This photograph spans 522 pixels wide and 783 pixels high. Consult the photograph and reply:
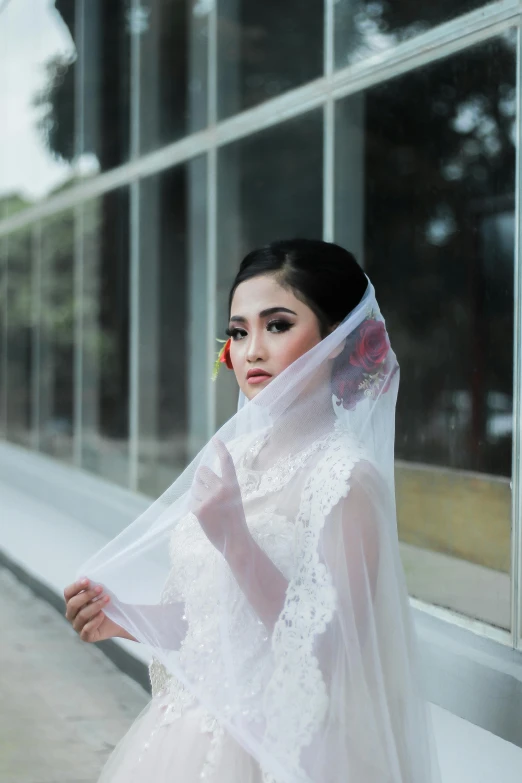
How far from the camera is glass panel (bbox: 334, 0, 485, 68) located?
13.0 ft

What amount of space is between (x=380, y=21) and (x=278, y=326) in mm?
4159

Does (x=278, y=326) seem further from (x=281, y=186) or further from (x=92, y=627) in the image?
(x=281, y=186)

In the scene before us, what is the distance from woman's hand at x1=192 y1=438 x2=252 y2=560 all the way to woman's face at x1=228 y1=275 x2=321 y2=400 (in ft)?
0.88

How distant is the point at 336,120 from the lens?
467 centimetres

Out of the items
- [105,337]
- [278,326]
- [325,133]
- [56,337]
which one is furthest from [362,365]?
[56,337]

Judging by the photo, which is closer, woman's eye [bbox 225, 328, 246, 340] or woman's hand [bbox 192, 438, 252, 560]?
woman's hand [bbox 192, 438, 252, 560]

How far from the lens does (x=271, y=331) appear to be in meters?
1.80

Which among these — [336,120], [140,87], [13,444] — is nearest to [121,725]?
[336,120]

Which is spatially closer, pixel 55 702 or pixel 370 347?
pixel 370 347

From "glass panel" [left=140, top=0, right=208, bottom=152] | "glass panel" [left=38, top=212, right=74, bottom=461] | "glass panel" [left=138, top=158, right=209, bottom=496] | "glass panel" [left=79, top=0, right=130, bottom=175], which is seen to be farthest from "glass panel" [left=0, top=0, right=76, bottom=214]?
"glass panel" [left=138, top=158, right=209, bottom=496]

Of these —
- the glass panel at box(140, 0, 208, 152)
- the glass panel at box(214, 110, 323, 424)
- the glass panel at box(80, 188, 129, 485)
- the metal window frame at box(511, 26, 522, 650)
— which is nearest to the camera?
the metal window frame at box(511, 26, 522, 650)

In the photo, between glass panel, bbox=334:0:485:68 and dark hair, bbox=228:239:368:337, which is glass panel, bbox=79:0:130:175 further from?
dark hair, bbox=228:239:368:337

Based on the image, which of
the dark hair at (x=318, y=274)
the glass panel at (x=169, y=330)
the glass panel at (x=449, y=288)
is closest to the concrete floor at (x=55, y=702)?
the glass panel at (x=449, y=288)

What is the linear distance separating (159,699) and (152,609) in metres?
0.17
